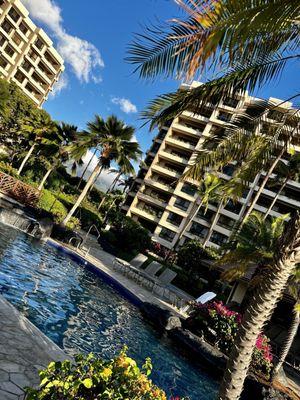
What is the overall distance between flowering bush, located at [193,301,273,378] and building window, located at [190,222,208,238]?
31.6 m

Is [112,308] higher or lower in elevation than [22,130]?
lower

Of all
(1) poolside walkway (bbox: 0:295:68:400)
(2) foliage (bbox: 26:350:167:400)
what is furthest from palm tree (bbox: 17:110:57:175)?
(2) foliage (bbox: 26:350:167:400)

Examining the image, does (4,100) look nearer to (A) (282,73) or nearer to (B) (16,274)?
(B) (16,274)

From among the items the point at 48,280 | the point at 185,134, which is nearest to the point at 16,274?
the point at 48,280

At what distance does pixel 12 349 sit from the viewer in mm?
5152

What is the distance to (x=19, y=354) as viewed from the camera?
512 centimetres

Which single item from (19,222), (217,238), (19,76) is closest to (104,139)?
(19,222)

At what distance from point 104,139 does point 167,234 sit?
965 inches

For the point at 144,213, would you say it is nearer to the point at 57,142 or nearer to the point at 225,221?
the point at 225,221

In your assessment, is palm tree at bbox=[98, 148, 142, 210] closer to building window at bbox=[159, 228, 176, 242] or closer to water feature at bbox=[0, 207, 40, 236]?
water feature at bbox=[0, 207, 40, 236]

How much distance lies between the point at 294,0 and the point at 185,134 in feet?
155

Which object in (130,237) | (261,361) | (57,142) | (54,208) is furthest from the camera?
(57,142)

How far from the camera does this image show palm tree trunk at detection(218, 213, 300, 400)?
4348 mm

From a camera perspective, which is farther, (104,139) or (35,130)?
(35,130)
